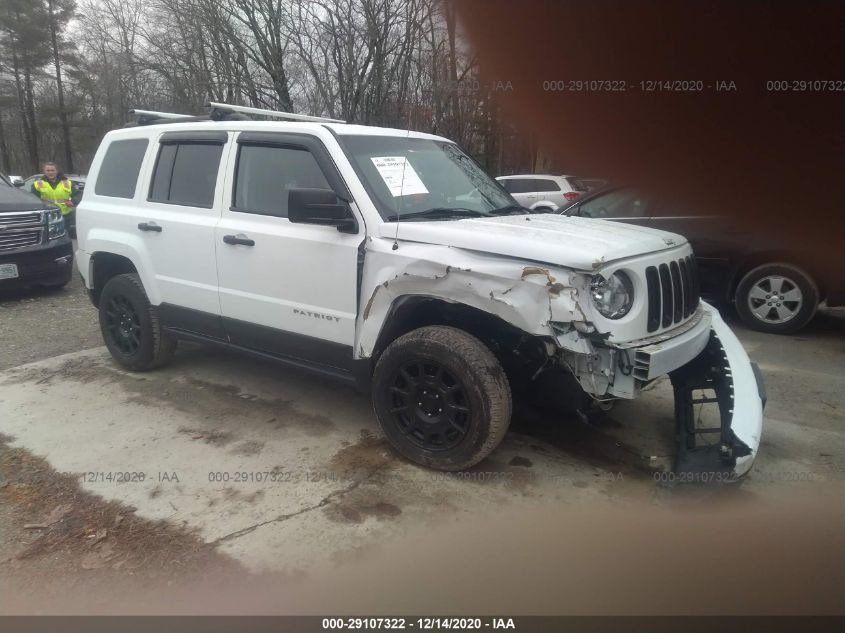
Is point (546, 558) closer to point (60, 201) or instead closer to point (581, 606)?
point (581, 606)

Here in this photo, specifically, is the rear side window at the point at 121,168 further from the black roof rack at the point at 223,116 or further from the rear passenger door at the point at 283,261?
the rear passenger door at the point at 283,261

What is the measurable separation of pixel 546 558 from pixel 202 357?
388 centimetres

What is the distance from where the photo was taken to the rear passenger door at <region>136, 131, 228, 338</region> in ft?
13.9

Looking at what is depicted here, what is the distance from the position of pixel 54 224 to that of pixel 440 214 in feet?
22.7

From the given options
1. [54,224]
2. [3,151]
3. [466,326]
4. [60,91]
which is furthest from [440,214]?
[3,151]

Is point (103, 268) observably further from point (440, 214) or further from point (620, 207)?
point (620, 207)

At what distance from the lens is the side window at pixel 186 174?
14.1 ft

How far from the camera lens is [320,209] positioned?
11.2ft

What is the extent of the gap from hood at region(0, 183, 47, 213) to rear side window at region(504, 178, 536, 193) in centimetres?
977

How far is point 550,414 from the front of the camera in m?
4.28

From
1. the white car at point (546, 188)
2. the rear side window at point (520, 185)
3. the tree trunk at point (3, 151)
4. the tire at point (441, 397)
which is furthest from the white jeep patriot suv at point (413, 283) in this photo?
the tree trunk at point (3, 151)

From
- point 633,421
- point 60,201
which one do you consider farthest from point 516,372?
point 60,201

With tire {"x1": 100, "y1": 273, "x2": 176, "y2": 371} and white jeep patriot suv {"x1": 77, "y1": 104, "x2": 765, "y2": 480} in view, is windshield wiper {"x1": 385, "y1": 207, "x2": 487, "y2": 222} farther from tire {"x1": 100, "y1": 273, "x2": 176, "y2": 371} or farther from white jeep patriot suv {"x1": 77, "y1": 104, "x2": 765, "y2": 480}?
tire {"x1": 100, "y1": 273, "x2": 176, "y2": 371}

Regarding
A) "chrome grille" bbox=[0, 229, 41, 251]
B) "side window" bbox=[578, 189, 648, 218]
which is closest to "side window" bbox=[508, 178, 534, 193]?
"side window" bbox=[578, 189, 648, 218]
